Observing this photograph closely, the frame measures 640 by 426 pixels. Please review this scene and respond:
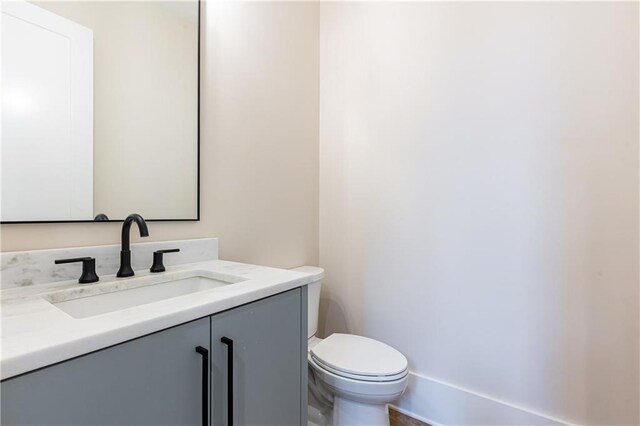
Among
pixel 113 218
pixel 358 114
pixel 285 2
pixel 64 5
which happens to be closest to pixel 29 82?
pixel 64 5

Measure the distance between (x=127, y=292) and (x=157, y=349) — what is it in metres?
0.40

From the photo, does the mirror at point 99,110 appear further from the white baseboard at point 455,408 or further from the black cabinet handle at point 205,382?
the white baseboard at point 455,408

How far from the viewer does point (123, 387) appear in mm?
551

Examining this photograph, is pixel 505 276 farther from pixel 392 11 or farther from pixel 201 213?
pixel 392 11

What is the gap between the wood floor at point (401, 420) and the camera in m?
1.51

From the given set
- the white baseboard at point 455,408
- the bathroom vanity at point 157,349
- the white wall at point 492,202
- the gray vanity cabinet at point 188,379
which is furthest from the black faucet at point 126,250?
the white baseboard at point 455,408

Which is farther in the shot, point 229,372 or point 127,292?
point 127,292

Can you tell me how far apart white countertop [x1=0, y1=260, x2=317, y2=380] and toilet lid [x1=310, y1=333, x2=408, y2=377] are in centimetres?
55

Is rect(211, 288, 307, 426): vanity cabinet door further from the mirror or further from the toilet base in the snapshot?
the mirror

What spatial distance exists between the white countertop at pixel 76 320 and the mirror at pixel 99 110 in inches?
10.5

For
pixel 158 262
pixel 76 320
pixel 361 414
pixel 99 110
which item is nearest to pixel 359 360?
pixel 361 414

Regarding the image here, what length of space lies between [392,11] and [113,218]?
169 centimetres

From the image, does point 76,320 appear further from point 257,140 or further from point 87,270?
point 257,140

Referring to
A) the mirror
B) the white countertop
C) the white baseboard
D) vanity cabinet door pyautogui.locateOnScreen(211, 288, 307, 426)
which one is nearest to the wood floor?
the white baseboard
